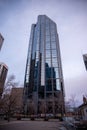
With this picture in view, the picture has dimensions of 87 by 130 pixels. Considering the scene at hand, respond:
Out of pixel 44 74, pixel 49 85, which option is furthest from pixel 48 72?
pixel 49 85

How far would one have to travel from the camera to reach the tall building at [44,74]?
2359 inches

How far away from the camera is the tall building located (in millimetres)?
59909

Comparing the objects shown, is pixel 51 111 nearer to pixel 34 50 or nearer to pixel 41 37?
pixel 34 50

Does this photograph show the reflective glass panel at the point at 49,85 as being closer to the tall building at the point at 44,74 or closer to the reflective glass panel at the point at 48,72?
the tall building at the point at 44,74

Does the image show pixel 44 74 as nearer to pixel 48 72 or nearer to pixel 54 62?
pixel 48 72

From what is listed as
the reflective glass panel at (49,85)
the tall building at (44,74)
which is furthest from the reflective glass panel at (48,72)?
the reflective glass panel at (49,85)

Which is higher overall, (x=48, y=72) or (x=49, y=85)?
(x=48, y=72)

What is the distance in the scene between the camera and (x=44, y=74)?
236ft

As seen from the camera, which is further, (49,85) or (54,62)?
(54,62)

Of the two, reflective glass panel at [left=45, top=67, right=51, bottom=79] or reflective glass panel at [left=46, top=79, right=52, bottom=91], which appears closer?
reflective glass panel at [left=46, top=79, right=52, bottom=91]

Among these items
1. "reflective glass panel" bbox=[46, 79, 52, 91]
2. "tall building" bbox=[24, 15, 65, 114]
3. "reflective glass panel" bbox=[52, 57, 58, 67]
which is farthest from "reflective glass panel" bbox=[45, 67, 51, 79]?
"reflective glass panel" bbox=[52, 57, 58, 67]

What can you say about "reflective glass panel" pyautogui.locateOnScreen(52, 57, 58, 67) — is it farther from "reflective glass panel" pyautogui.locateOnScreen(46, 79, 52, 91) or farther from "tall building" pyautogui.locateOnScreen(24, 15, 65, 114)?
"reflective glass panel" pyautogui.locateOnScreen(46, 79, 52, 91)

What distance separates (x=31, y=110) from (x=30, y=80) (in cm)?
2138

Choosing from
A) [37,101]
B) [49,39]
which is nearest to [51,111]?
[37,101]
